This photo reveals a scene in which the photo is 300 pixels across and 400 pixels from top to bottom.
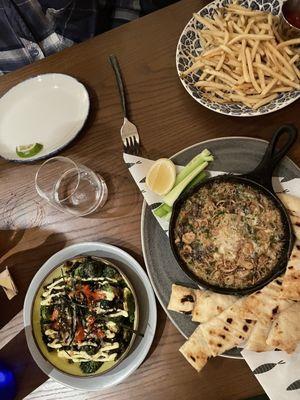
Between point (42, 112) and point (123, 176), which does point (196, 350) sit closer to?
point (123, 176)

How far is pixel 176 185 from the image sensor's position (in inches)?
82.7

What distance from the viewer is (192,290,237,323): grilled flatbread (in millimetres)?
1834

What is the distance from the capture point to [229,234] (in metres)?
1.99

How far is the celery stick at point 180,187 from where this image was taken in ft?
6.76

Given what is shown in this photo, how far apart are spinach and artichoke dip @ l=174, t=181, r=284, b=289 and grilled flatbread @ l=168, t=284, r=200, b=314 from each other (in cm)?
10

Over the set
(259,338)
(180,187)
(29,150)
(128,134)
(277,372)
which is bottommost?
(277,372)

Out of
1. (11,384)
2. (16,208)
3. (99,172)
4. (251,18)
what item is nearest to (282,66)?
(251,18)

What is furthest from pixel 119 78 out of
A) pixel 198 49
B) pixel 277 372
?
pixel 277 372

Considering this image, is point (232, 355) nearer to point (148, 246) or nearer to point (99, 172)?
point (148, 246)

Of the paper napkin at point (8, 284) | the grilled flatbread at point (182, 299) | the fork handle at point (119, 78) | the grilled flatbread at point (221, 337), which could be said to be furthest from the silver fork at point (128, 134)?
the grilled flatbread at point (221, 337)

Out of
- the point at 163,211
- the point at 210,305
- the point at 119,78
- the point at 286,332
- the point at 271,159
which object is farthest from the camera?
the point at 119,78

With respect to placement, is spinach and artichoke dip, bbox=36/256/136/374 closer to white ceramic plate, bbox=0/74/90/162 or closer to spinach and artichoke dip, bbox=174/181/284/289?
spinach and artichoke dip, bbox=174/181/284/289

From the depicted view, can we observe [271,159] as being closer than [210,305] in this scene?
No

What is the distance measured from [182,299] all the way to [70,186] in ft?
3.00
